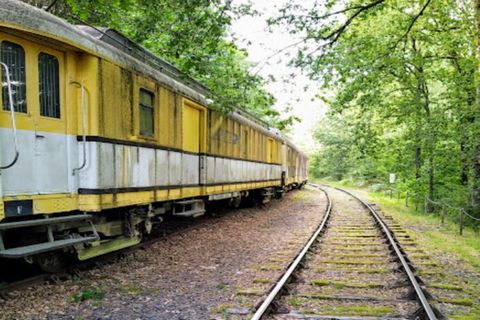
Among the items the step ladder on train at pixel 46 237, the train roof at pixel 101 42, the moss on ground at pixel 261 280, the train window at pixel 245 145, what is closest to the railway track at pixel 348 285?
the moss on ground at pixel 261 280

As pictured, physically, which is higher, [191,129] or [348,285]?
[191,129]

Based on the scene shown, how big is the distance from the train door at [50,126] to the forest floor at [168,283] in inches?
54.7

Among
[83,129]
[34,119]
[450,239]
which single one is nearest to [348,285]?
[83,129]

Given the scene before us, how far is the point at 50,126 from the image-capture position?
5.39 m

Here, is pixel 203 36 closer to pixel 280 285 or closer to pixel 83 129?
pixel 83 129

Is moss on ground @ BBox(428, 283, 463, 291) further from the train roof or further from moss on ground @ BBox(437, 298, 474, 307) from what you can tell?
the train roof

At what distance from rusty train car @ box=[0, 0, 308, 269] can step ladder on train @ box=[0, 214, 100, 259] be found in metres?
0.01

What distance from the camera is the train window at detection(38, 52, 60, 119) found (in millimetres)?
5312

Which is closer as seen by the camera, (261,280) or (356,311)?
(356,311)

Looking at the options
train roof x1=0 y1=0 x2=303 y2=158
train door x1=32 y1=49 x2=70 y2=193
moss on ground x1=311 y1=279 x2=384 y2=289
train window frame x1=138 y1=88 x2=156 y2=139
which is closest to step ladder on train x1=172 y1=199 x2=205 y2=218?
train window frame x1=138 y1=88 x2=156 y2=139

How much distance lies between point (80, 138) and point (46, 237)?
1.42 m

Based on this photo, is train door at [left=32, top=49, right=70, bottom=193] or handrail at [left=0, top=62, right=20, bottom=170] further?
train door at [left=32, top=49, right=70, bottom=193]

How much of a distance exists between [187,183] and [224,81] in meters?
2.43

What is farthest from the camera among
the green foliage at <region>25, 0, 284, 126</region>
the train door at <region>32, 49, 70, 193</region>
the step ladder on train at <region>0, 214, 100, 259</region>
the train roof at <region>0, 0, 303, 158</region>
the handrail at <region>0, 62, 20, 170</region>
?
the green foliage at <region>25, 0, 284, 126</region>
